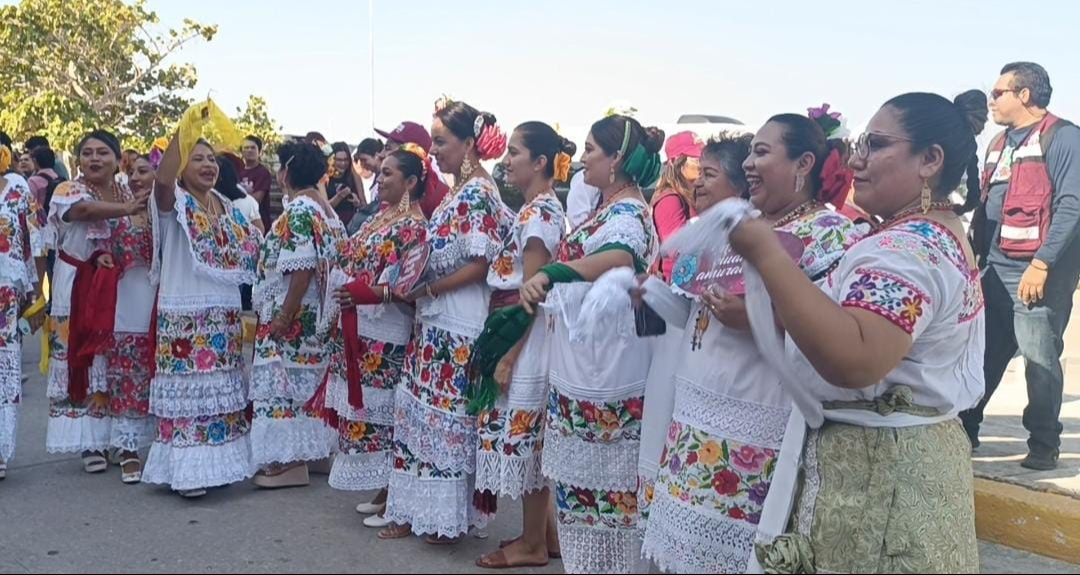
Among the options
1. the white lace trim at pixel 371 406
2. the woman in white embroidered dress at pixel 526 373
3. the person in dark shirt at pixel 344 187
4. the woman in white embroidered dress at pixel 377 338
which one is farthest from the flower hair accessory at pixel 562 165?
the person in dark shirt at pixel 344 187

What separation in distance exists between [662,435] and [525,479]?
1.12 meters

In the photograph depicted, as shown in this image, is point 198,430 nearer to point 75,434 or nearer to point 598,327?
point 75,434

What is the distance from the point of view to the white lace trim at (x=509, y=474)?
3986mm

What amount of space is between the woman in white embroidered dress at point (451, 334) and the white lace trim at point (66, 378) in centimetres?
204

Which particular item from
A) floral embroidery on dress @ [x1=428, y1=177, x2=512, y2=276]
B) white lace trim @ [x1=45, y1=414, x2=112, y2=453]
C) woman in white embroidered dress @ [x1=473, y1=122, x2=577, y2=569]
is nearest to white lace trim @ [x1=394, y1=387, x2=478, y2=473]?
woman in white embroidered dress @ [x1=473, y1=122, x2=577, y2=569]

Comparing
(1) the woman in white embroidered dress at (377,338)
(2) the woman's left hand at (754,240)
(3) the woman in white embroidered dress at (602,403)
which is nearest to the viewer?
(2) the woman's left hand at (754,240)

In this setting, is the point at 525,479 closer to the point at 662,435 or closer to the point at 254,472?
the point at 662,435

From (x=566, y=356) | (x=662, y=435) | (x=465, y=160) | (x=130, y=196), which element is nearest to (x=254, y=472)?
(x=130, y=196)

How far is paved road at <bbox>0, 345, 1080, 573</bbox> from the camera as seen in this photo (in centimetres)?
420

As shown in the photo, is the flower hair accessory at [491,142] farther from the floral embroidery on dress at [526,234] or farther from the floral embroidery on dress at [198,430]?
the floral embroidery on dress at [198,430]

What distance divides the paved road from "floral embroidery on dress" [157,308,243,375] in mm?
695

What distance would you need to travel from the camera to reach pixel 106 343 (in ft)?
17.7

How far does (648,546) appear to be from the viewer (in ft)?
9.01

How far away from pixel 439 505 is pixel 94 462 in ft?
8.16
